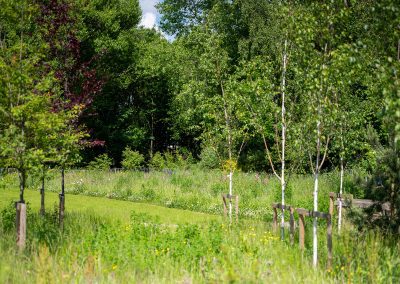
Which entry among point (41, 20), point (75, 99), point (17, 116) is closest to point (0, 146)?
point (17, 116)

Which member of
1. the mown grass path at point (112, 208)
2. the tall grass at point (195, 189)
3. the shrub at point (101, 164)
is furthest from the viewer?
the shrub at point (101, 164)

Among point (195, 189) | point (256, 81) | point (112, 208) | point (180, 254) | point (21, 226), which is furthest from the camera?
point (195, 189)

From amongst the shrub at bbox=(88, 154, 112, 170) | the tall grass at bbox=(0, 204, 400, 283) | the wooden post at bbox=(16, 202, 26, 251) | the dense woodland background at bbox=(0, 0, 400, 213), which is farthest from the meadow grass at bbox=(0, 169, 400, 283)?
the shrub at bbox=(88, 154, 112, 170)

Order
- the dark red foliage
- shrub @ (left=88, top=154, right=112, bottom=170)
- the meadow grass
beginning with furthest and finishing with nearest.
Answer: shrub @ (left=88, top=154, right=112, bottom=170), the dark red foliage, the meadow grass

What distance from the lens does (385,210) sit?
845 cm

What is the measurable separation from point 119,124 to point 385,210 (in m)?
30.2

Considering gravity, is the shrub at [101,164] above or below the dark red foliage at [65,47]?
below

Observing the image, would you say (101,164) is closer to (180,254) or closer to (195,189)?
(195,189)

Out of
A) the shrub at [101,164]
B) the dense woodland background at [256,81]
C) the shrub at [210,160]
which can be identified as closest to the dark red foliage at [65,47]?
the dense woodland background at [256,81]

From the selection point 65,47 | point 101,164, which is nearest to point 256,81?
point 65,47

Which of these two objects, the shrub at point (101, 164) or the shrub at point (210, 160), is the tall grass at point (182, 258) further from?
the shrub at point (210, 160)

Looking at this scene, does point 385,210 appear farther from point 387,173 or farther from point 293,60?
point 293,60

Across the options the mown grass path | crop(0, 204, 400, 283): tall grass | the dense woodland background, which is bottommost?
the mown grass path

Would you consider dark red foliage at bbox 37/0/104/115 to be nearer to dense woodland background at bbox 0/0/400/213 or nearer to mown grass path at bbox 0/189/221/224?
dense woodland background at bbox 0/0/400/213
